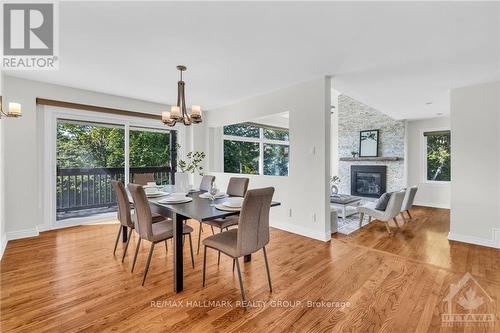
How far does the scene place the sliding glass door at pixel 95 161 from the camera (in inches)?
163

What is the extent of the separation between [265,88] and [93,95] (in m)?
3.06

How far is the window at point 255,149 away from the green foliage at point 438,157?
3855 millimetres

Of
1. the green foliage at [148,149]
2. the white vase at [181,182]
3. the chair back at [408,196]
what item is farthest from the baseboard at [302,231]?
the green foliage at [148,149]

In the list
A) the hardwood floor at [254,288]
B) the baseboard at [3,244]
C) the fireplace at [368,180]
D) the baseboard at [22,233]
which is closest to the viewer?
the hardwood floor at [254,288]

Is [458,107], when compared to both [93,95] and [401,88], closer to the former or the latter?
→ [401,88]

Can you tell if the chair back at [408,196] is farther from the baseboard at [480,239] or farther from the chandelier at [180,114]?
the chandelier at [180,114]

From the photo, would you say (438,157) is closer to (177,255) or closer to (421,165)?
(421,165)

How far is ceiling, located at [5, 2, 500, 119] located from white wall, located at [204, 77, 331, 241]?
10.5 inches

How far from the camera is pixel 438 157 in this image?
612 cm

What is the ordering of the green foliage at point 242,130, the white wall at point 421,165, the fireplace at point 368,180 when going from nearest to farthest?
1. the green foliage at point 242,130
2. the white wall at point 421,165
3. the fireplace at point 368,180

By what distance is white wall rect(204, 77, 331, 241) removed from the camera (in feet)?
11.2
